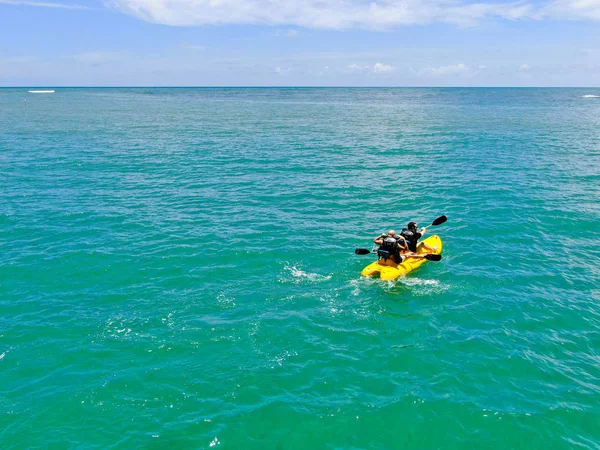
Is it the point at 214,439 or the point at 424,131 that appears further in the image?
the point at 424,131

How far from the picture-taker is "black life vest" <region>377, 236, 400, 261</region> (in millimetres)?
23203

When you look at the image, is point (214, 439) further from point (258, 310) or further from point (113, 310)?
point (113, 310)

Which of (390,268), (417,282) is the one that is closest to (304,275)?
(390,268)

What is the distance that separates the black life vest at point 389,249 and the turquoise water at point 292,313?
5.13 ft

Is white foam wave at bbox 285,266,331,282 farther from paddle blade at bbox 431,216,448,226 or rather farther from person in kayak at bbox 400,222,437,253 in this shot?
paddle blade at bbox 431,216,448,226

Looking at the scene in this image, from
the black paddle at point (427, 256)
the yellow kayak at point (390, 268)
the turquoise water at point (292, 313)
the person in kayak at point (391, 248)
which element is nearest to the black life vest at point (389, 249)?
the person in kayak at point (391, 248)

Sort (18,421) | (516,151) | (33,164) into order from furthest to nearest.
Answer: (516,151) < (33,164) < (18,421)

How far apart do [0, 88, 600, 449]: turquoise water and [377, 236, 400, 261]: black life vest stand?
1562 millimetres

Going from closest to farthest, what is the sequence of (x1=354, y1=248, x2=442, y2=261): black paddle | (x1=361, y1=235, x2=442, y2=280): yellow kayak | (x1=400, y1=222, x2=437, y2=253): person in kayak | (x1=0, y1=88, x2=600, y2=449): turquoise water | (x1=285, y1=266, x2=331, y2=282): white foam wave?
1. (x1=0, y1=88, x2=600, y2=449): turquoise water
2. (x1=361, y1=235, x2=442, y2=280): yellow kayak
3. (x1=285, y1=266, x2=331, y2=282): white foam wave
4. (x1=354, y1=248, x2=442, y2=261): black paddle
5. (x1=400, y1=222, x2=437, y2=253): person in kayak

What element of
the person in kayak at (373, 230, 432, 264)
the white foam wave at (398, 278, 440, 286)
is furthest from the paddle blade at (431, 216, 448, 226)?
the white foam wave at (398, 278, 440, 286)

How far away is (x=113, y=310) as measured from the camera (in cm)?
2039

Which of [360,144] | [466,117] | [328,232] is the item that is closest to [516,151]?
[360,144]

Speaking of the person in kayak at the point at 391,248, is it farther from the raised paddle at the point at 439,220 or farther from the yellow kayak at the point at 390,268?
the raised paddle at the point at 439,220

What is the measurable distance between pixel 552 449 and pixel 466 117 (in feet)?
294
